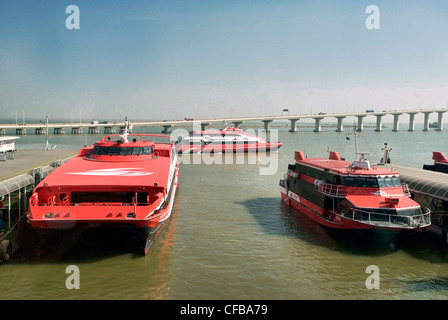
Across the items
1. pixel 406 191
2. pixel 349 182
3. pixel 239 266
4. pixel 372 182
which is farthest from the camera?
pixel 406 191

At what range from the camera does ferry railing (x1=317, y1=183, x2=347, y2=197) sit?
1983cm

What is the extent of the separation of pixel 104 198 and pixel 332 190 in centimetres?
1206

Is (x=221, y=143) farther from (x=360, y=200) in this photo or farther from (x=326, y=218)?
(x=360, y=200)

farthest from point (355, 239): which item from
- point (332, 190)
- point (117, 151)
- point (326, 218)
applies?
point (117, 151)

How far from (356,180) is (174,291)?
11274mm

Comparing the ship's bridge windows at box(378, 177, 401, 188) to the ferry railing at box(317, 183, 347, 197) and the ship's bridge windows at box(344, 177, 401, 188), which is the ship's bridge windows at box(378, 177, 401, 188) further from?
the ferry railing at box(317, 183, 347, 197)

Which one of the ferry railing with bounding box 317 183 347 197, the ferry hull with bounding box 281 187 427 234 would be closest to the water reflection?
the ferry hull with bounding box 281 187 427 234

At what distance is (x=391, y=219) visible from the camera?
58.6 feet

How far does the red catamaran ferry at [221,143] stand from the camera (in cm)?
6762

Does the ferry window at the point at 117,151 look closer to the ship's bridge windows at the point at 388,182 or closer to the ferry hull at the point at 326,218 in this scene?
the ferry hull at the point at 326,218

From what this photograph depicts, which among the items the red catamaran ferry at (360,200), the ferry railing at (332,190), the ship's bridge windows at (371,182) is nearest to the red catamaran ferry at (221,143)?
the red catamaran ferry at (360,200)
